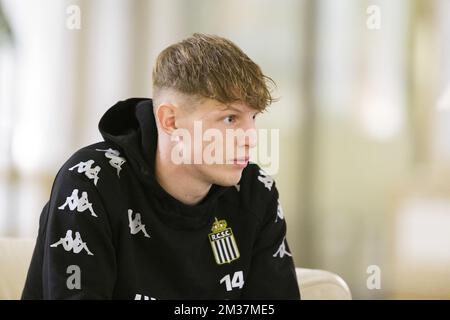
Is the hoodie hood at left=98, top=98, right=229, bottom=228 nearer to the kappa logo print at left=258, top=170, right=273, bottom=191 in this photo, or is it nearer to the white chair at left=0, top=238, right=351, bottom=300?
the kappa logo print at left=258, top=170, right=273, bottom=191

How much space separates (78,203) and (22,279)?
361mm

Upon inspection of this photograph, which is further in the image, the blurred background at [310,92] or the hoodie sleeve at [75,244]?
the blurred background at [310,92]

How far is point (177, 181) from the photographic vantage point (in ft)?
4.28

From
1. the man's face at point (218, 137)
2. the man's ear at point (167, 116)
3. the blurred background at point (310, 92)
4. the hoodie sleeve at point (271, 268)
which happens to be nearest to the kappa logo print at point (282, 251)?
the hoodie sleeve at point (271, 268)

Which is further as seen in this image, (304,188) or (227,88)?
(304,188)

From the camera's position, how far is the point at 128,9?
116 inches

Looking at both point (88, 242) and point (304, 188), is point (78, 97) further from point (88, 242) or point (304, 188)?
point (88, 242)

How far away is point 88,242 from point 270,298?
410 millimetres

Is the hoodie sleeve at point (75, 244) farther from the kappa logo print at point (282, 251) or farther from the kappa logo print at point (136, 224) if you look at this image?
the kappa logo print at point (282, 251)

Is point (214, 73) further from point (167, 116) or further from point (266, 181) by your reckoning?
point (266, 181)

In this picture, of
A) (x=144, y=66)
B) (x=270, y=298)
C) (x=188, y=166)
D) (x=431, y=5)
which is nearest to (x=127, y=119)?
(x=188, y=166)

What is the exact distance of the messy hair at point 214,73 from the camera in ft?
4.09

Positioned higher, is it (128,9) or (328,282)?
(128,9)

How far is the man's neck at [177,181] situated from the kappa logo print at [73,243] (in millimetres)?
219
